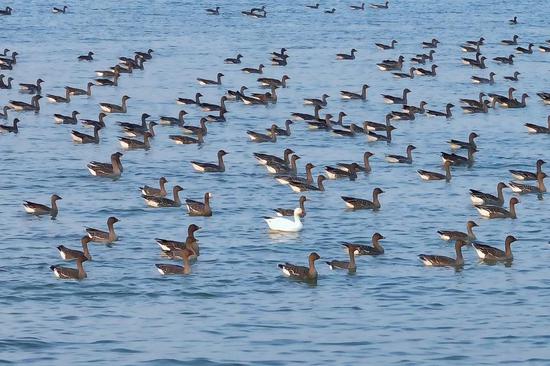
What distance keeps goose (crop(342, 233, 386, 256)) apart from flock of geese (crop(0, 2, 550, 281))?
24 millimetres

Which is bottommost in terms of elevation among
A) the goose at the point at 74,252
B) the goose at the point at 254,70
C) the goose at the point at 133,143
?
the goose at the point at 133,143

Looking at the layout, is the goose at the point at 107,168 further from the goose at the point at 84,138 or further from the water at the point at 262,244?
the goose at the point at 84,138

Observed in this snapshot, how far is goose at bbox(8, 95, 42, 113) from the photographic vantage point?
6362 cm

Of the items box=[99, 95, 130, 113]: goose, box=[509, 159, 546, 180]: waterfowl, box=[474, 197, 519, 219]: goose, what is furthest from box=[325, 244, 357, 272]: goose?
box=[99, 95, 130, 113]: goose

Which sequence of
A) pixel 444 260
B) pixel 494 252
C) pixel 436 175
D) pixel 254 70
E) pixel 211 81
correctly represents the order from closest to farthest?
pixel 444 260 < pixel 494 252 < pixel 436 175 < pixel 211 81 < pixel 254 70

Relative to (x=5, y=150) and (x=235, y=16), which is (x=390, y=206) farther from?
(x=235, y=16)

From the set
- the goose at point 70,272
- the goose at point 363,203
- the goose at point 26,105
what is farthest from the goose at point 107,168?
the goose at point 26,105

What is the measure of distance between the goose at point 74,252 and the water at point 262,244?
37 centimetres

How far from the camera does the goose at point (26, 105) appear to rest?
63.6m

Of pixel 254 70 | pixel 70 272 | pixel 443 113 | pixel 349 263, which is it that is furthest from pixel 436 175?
pixel 254 70

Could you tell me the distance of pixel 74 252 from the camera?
3697 centimetres

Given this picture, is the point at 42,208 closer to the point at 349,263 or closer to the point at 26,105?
the point at 349,263

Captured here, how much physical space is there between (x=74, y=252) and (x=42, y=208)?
20.4 feet

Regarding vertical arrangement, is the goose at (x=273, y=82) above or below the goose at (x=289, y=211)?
below
